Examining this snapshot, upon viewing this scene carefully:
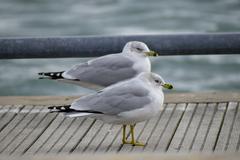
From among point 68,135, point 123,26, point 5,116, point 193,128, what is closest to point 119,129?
point 68,135

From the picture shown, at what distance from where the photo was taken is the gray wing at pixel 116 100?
19.6 ft

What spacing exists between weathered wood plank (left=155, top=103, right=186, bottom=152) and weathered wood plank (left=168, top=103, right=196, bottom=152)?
1.1 inches

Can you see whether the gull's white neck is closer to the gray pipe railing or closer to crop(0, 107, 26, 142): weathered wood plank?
the gray pipe railing

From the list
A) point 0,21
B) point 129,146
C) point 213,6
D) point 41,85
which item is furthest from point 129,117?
point 213,6

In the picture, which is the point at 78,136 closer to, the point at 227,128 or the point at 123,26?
the point at 227,128

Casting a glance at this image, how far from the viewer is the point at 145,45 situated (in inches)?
264

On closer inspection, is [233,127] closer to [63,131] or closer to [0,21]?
[63,131]

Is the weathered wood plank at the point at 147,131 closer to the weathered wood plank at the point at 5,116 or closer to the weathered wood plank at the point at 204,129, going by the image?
the weathered wood plank at the point at 204,129

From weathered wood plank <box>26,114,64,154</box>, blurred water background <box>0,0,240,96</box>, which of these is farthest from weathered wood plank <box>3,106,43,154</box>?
blurred water background <box>0,0,240,96</box>

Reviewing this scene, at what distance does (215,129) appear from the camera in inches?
248

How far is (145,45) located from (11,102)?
47.4 inches

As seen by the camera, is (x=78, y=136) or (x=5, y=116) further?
(x=5, y=116)

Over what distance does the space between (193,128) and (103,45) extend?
996 millimetres

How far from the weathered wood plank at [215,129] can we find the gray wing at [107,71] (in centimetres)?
70
